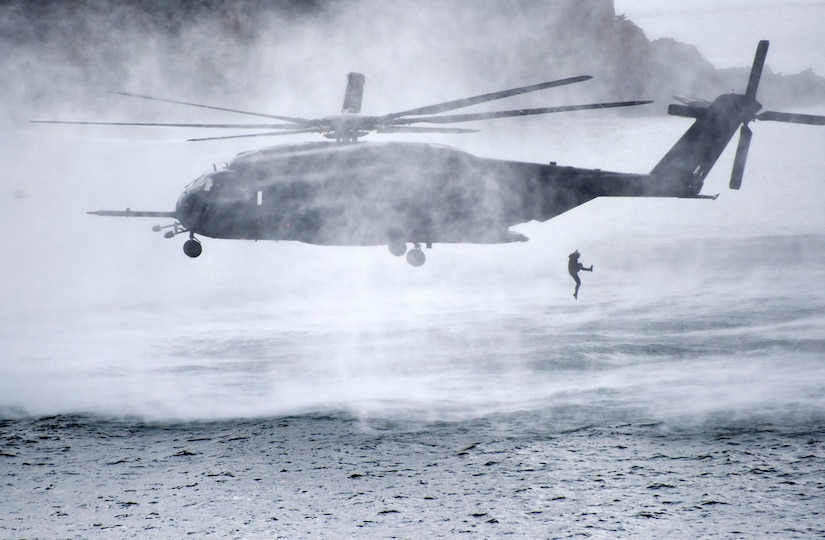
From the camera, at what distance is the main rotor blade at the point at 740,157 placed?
46.1ft

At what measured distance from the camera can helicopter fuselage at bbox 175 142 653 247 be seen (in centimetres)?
1393

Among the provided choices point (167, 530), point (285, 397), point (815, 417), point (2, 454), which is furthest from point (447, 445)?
point (2, 454)

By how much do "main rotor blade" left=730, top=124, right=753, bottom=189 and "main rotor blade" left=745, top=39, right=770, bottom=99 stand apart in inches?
36.8

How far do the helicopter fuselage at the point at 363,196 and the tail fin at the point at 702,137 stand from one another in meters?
3.23

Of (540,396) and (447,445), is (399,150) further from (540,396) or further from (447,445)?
(540,396)

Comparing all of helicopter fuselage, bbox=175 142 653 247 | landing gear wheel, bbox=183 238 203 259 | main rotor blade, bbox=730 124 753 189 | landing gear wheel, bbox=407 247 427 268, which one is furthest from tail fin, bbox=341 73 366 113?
main rotor blade, bbox=730 124 753 189

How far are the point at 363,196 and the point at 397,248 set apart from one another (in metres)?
1.21

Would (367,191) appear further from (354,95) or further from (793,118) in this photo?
(793,118)

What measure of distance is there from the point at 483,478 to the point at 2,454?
1239 centimetres

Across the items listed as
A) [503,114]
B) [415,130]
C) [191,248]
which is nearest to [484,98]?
[503,114]

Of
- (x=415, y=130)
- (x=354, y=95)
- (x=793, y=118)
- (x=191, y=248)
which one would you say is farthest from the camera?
(x=354, y=95)

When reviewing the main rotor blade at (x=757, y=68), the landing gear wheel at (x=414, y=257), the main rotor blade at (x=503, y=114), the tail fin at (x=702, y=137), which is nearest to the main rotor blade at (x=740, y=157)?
the tail fin at (x=702, y=137)

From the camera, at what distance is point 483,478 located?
15211mm

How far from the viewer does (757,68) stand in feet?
47.7
